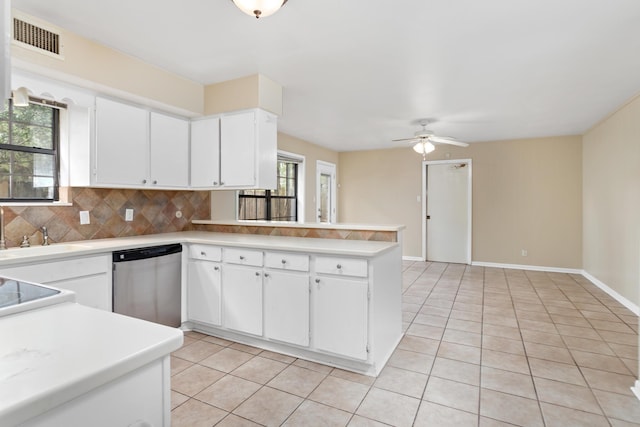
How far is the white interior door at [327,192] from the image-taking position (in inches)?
278

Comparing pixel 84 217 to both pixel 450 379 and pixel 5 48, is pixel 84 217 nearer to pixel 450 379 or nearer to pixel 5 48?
pixel 5 48

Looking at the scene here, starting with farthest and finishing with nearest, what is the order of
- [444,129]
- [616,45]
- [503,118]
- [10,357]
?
[444,129], [503,118], [616,45], [10,357]

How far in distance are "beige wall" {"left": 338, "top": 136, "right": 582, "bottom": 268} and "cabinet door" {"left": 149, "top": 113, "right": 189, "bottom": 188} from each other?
15.3ft

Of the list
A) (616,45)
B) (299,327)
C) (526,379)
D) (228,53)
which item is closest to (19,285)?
(299,327)

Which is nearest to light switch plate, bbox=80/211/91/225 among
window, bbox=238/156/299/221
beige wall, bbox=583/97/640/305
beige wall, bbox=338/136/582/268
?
window, bbox=238/156/299/221

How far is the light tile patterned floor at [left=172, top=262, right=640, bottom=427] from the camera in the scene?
6.53 ft

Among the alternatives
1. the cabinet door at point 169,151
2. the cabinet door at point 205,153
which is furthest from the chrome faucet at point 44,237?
the cabinet door at point 205,153

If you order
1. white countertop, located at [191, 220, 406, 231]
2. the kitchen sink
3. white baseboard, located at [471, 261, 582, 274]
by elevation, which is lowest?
white baseboard, located at [471, 261, 582, 274]

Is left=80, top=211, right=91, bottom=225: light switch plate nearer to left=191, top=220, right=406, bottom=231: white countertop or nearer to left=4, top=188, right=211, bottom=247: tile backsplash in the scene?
left=4, top=188, right=211, bottom=247: tile backsplash

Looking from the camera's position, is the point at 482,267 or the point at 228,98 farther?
the point at 482,267

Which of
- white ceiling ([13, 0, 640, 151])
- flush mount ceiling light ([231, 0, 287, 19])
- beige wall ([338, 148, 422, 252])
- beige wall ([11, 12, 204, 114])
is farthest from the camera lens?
beige wall ([338, 148, 422, 252])

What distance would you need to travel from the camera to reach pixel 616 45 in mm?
2605

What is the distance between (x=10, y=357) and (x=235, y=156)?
9.21ft

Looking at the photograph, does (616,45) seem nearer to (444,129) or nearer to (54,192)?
(444,129)
